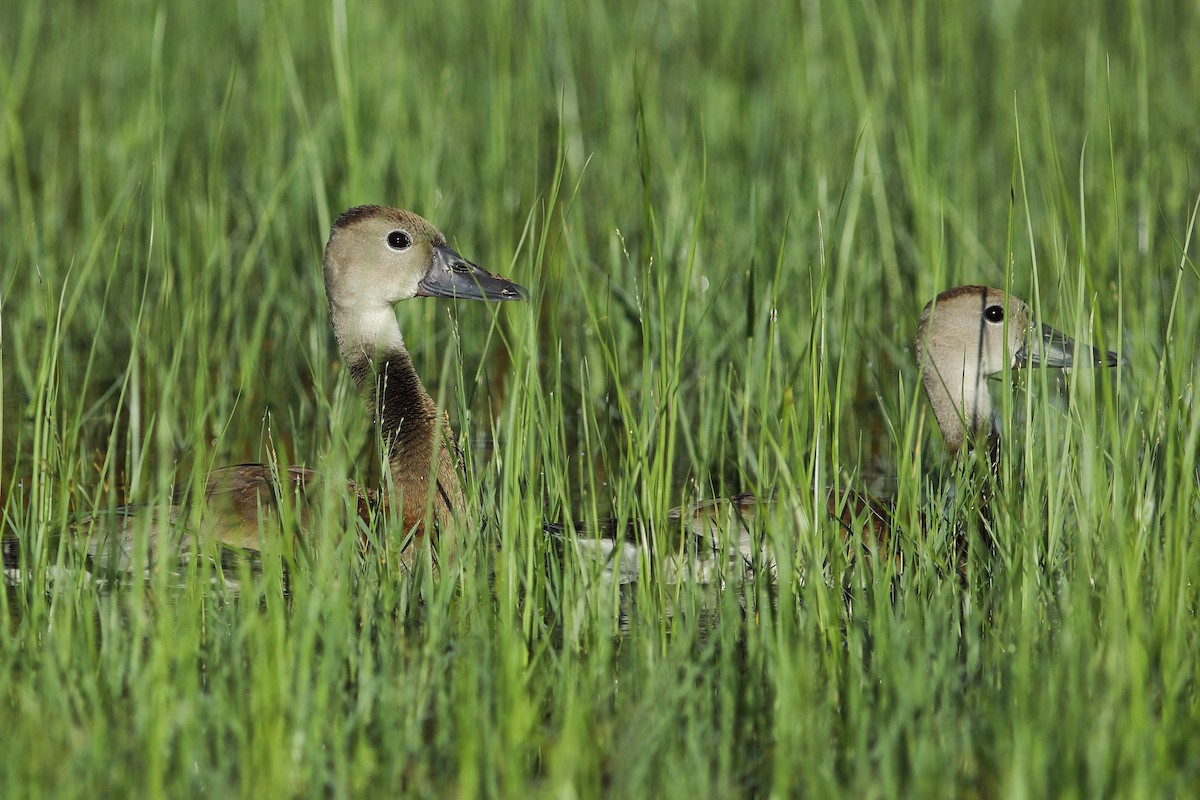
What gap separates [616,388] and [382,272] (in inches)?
47.7

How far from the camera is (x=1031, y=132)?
605 centimetres

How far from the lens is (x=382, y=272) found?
171 inches

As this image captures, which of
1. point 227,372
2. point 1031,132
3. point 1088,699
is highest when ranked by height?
point 1031,132

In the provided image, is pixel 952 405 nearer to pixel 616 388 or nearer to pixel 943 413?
pixel 943 413

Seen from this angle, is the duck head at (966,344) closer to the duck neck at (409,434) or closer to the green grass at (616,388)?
the green grass at (616,388)

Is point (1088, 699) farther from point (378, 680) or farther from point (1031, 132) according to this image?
point (1031, 132)

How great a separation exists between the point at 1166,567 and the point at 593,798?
1034 millimetres

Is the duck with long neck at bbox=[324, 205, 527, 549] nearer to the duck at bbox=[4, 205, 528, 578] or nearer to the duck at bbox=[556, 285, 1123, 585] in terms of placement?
the duck at bbox=[4, 205, 528, 578]

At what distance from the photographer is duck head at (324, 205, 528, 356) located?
434cm

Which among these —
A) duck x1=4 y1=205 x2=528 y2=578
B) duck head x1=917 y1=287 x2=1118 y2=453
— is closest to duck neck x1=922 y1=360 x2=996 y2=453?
duck head x1=917 y1=287 x2=1118 y2=453

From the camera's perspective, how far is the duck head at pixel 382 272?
14.2 ft

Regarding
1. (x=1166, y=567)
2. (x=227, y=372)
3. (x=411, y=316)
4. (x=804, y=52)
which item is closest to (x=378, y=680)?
(x=1166, y=567)

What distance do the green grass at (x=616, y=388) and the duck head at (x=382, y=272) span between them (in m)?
0.15

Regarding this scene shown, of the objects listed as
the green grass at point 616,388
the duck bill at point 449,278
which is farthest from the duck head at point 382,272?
the green grass at point 616,388
